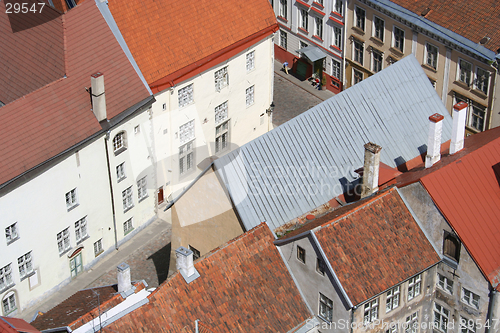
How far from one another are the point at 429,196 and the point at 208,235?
13161 millimetres

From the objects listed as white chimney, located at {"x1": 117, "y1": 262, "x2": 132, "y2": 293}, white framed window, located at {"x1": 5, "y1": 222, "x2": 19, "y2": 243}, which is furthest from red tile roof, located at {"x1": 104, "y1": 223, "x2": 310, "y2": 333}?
white framed window, located at {"x1": 5, "y1": 222, "x2": 19, "y2": 243}

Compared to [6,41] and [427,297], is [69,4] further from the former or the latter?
[427,297]

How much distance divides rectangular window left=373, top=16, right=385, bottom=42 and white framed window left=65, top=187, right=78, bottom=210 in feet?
99.2

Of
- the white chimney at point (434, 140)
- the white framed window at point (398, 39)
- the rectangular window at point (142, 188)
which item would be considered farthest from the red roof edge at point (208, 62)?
the white chimney at point (434, 140)

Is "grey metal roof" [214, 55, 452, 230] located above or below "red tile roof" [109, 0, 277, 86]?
below

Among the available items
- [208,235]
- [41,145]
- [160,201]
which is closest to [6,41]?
[41,145]

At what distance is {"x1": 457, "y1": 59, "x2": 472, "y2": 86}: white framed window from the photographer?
66.4m

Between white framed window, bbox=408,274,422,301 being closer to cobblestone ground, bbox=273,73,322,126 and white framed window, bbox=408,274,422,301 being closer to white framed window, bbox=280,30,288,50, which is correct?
cobblestone ground, bbox=273,73,322,126

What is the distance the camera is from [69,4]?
59.9 meters

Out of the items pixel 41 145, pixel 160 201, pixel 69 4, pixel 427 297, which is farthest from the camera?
pixel 160 201

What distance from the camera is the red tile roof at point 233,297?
43.4 metres

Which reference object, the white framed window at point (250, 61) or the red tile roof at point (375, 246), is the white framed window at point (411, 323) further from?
the white framed window at point (250, 61)

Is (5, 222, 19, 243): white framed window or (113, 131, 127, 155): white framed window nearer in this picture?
(5, 222, 19, 243): white framed window

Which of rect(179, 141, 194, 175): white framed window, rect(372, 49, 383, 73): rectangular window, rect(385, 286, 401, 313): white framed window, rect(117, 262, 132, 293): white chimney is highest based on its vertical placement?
rect(372, 49, 383, 73): rectangular window
